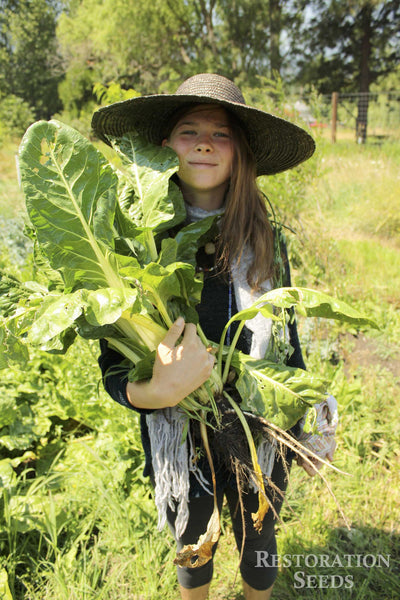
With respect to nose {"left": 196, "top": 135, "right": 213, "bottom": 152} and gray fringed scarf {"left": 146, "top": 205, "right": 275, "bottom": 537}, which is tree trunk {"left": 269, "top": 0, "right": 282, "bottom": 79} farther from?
gray fringed scarf {"left": 146, "top": 205, "right": 275, "bottom": 537}

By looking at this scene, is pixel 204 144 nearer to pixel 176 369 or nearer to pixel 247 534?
pixel 176 369

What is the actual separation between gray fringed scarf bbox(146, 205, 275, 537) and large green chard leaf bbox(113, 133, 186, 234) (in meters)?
0.26

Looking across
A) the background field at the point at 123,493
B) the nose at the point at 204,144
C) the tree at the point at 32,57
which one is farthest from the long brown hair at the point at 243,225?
the tree at the point at 32,57

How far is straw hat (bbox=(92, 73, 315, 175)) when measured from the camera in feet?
4.14

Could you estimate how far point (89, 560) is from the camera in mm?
2020

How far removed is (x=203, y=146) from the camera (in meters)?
1.33

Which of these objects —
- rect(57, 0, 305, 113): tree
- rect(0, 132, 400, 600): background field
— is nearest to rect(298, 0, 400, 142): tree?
rect(57, 0, 305, 113): tree

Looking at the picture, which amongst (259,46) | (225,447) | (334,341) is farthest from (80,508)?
(259,46)

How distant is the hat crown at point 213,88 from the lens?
4.24ft

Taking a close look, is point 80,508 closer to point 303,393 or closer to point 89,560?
point 89,560

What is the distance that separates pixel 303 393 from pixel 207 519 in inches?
24.4

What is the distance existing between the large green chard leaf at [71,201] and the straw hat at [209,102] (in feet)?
1.05

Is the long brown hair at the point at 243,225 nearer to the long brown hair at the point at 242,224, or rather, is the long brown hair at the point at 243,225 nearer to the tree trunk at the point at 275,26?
the long brown hair at the point at 242,224

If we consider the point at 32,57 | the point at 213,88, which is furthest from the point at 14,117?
the point at 213,88
